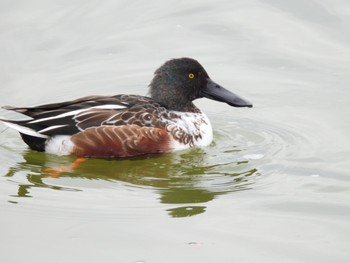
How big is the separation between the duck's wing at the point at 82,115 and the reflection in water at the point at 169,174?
0.36 m

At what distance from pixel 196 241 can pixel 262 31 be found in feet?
21.5

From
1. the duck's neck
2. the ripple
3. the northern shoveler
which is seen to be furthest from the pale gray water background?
the duck's neck

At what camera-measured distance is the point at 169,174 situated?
33.2 ft

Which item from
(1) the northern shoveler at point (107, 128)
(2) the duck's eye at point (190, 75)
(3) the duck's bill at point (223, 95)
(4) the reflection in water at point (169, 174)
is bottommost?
(4) the reflection in water at point (169, 174)

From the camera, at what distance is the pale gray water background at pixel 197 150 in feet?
27.2

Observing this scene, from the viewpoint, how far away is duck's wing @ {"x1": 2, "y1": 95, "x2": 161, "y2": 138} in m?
10.6

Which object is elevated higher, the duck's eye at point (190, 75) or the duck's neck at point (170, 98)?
the duck's eye at point (190, 75)

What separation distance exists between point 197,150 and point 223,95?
900mm

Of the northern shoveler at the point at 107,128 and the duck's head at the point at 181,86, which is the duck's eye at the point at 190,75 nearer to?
the duck's head at the point at 181,86

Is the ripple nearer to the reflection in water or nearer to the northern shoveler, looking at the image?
the reflection in water

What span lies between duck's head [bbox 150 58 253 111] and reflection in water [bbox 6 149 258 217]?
0.78 m

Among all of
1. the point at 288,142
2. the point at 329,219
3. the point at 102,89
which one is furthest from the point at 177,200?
the point at 102,89

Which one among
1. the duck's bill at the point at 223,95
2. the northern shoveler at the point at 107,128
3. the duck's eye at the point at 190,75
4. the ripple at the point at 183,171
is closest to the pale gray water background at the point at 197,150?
the ripple at the point at 183,171

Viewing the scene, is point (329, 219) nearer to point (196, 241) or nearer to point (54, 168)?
point (196, 241)
